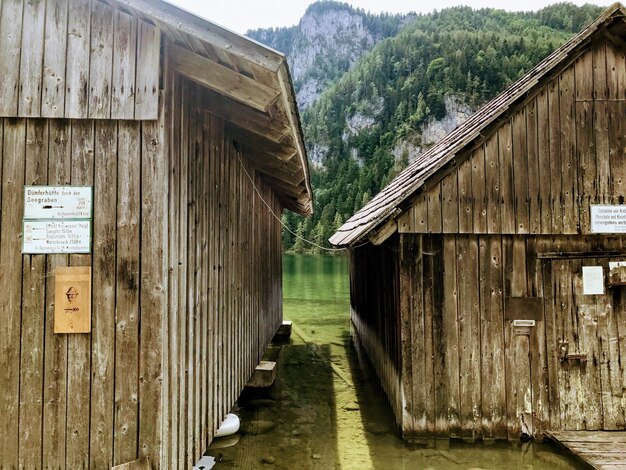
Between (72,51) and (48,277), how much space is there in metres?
1.75

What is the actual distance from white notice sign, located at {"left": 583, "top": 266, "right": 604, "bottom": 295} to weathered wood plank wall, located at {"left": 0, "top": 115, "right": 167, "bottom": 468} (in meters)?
5.68

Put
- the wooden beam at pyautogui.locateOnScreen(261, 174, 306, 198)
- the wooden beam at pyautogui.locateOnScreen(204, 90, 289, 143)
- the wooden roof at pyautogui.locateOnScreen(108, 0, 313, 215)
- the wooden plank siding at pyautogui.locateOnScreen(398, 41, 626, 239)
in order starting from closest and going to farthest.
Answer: the wooden roof at pyautogui.locateOnScreen(108, 0, 313, 215) → the wooden beam at pyautogui.locateOnScreen(204, 90, 289, 143) → the wooden plank siding at pyautogui.locateOnScreen(398, 41, 626, 239) → the wooden beam at pyautogui.locateOnScreen(261, 174, 306, 198)

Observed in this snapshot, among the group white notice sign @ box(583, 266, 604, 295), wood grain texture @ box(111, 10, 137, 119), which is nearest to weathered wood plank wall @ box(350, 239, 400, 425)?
white notice sign @ box(583, 266, 604, 295)

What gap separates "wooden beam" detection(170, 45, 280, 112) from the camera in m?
3.20

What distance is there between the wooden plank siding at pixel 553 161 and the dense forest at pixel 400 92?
78.2m

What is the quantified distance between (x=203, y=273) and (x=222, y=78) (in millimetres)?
1975

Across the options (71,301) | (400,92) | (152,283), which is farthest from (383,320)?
(400,92)

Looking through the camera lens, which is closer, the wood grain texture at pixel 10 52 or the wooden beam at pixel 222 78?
the wood grain texture at pixel 10 52

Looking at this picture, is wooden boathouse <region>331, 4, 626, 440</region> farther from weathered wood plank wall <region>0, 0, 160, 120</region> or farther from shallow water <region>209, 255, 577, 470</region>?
weathered wood plank wall <region>0, 0, 160, 120</region>

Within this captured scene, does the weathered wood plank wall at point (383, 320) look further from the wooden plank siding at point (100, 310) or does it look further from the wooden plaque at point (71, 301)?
the wooden plaque at point (71, 301)

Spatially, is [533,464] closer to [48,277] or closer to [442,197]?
[442,197]

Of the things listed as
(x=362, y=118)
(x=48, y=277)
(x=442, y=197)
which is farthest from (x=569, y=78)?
(x=362, y=118)

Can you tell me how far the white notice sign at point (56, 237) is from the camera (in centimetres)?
305

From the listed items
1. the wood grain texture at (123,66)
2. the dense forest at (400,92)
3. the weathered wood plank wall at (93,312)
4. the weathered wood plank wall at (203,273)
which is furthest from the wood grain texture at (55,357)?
the dense forest at (400,92)
